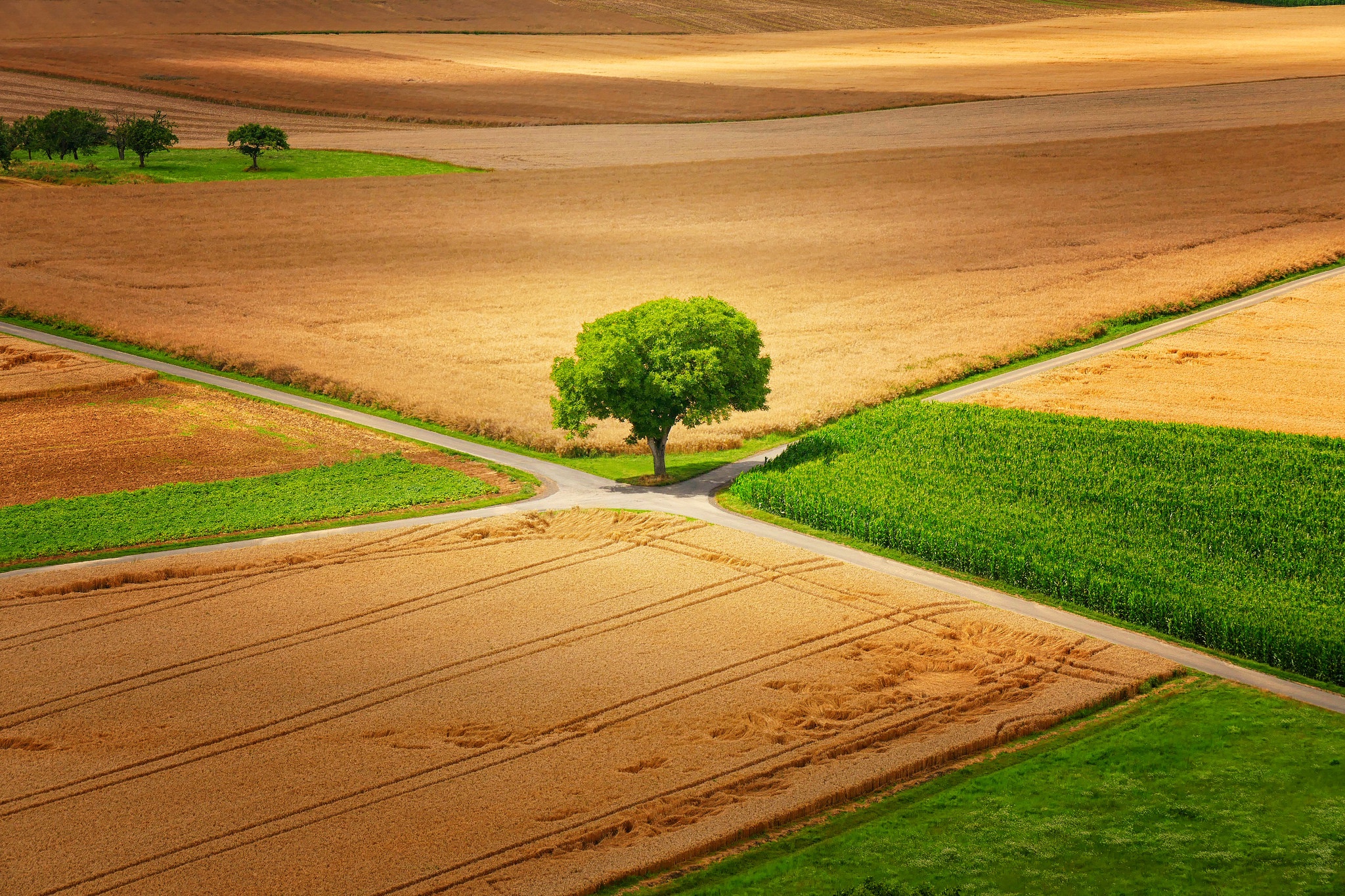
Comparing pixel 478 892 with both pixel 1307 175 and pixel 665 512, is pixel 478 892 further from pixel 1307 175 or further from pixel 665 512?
pixel 1307 175

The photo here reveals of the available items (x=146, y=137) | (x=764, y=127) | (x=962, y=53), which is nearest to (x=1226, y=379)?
(x=764, y=127)

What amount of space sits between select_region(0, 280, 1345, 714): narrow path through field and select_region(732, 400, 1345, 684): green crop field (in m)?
0.73

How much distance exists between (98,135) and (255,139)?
11057 millimetres

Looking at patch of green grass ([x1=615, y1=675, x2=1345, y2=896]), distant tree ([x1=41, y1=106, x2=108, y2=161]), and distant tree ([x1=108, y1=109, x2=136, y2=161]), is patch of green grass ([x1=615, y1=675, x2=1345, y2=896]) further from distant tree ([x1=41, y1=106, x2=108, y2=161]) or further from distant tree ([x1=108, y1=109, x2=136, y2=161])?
distant tree ([x1=41, y1=106, x2=108, y2=161])

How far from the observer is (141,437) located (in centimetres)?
4088

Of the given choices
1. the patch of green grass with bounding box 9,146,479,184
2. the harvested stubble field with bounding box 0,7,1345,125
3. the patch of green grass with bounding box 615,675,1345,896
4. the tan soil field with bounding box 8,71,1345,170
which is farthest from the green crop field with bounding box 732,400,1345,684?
the harvested stubble field with bounding box 0,7,1345,125

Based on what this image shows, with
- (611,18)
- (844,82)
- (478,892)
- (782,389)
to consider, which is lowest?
(478,892)

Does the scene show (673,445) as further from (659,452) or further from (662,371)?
(662,371)

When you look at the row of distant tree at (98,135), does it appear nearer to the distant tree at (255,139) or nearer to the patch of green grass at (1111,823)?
the distant tree at (255,139)

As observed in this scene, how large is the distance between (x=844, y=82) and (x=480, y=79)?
102ft

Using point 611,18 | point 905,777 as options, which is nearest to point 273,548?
point 905,777

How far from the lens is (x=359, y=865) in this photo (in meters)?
18.2

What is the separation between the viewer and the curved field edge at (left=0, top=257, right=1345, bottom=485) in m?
39.0

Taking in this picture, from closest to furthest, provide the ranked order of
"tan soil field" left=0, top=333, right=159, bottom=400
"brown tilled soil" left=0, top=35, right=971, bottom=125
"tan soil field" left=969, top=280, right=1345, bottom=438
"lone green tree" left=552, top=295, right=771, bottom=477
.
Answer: "lone green tree" left=552, top=295, right=771, bottom=477
"tan soil field" left=969, top=280, right=1345, bottom=438
"tan soil field" left=0, top=333, right=159, bottom=400
"brown tilled soil" left=0, top=35, right=971, bottom=125
